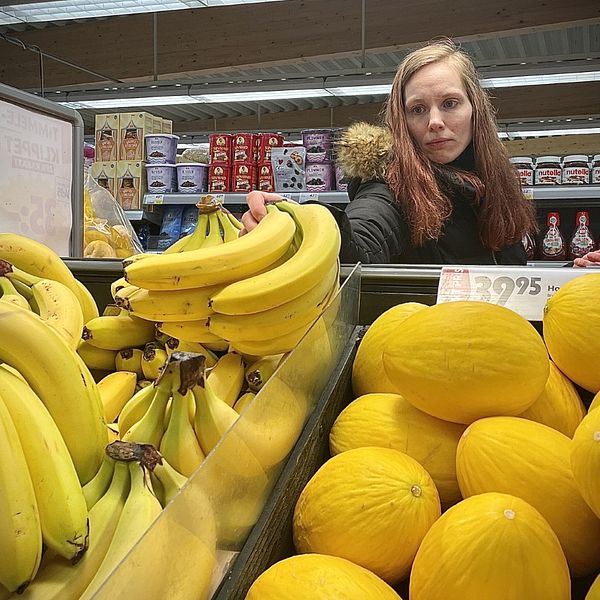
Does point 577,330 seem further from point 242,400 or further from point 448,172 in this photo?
point 448,172

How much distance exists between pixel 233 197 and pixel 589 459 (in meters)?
4.02

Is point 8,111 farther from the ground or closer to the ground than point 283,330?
farther from the ground

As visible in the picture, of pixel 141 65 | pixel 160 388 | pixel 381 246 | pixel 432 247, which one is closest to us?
pixel 160 388

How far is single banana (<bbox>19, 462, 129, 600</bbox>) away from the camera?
0.48 metres

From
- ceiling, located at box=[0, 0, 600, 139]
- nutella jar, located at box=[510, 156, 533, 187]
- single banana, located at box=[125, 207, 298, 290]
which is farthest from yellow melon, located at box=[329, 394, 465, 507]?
ceiling, located at box=[0, 0, 600, 139]

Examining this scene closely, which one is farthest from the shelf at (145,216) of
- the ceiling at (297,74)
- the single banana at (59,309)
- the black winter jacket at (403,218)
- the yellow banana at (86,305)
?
the single banana at (59,309)

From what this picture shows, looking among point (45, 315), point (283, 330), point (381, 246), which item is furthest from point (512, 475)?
point (381, 246)

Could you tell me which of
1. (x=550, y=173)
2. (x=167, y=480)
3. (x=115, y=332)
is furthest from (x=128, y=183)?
(x=167, y=480)

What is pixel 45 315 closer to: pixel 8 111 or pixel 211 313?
pixel 211 313

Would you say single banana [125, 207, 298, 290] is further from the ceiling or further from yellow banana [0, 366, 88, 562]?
the ceiling

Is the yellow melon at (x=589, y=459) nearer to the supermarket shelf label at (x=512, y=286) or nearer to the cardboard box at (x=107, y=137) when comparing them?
the supermarket shelf label at (x=512, y=286)

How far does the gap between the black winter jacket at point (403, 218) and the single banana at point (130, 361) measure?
989 millimetres

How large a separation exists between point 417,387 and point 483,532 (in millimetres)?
211

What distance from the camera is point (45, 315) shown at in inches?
38.2
